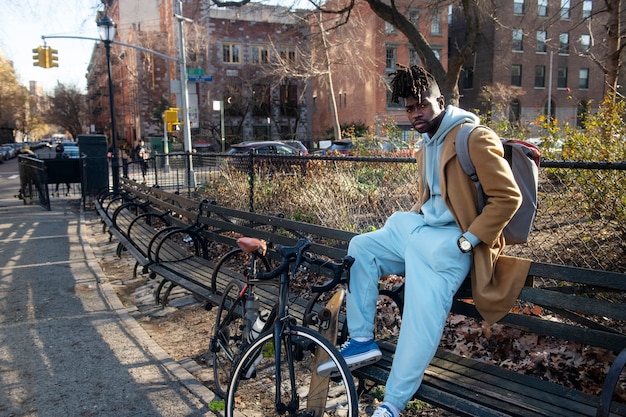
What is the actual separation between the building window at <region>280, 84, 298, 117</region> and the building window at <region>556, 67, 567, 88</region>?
77.8 feet

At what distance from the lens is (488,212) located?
270 cm

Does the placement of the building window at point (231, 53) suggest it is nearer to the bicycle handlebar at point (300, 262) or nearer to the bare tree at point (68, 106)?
the bare tree at point (68, 106)

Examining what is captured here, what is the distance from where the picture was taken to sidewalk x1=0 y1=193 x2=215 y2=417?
144 inches

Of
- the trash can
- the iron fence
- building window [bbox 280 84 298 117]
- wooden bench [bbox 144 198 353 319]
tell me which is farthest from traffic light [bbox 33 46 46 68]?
building window [bbox 280 84 298 117]

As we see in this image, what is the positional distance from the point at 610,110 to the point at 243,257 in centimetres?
461

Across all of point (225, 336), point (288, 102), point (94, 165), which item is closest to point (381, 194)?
point (225, 336)

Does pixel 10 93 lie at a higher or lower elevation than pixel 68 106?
higher

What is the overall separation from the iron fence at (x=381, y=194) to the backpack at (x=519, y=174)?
46 centimetres

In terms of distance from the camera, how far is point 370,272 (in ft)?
10.5

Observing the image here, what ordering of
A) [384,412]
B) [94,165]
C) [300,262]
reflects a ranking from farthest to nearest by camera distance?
1. [94,165]
2. [300,262]
3. [384,412]

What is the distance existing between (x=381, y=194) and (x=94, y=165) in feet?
37.0

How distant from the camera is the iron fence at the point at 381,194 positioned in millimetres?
4559

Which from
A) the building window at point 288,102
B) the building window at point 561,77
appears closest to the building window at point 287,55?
the building window at point 288,102

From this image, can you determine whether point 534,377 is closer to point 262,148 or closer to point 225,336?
point 225,336
